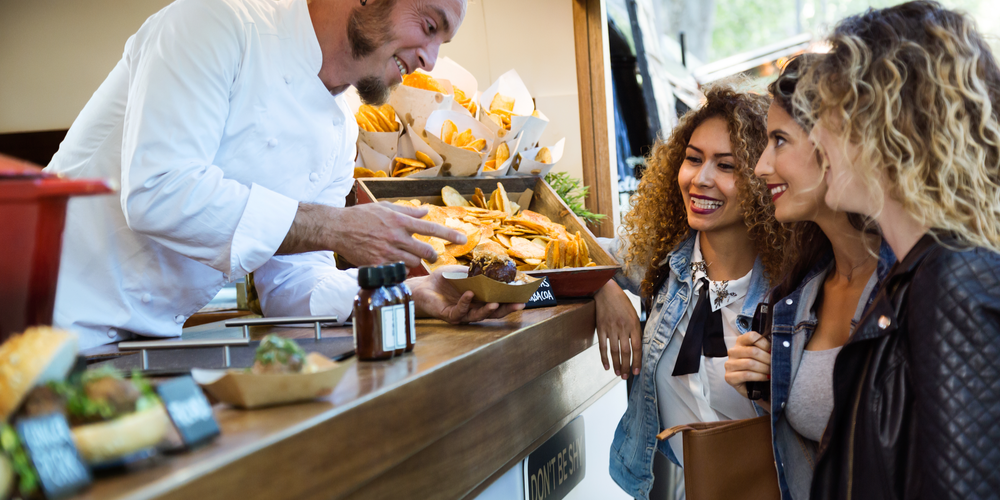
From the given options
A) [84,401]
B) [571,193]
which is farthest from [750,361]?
[571,193]

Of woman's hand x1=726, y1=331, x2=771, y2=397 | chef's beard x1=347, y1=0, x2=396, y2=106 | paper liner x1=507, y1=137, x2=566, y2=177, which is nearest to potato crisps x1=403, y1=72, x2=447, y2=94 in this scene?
paper liner x1=507, y1=137, x2=566, y2=177

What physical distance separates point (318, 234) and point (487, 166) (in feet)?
4.43

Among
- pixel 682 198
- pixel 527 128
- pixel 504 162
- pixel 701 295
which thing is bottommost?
pixel 701 295

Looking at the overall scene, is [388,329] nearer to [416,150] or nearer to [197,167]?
[197,167]

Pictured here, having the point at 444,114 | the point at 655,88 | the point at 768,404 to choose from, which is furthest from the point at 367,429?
the point at 655,88

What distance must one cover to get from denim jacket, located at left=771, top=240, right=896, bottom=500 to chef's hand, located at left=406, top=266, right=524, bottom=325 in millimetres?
589

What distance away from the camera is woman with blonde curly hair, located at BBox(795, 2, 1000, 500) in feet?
3.50

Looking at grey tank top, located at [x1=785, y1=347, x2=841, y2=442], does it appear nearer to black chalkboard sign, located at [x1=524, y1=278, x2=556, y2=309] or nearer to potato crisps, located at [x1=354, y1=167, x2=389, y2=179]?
black chalkboard sign, located at [x1=524, y1=278, x2=556, y2=309]

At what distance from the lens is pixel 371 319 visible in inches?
44.8

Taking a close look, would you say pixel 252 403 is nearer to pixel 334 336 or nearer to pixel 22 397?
pixel 22 397

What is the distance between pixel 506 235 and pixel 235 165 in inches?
34.6

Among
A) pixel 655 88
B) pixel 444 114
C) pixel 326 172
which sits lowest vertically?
pixel 326 172

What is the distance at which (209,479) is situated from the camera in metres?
0.66

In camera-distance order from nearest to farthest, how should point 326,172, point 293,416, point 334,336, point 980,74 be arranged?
point 293,416 < point 980,74 < point 334,336 < point 326,172
